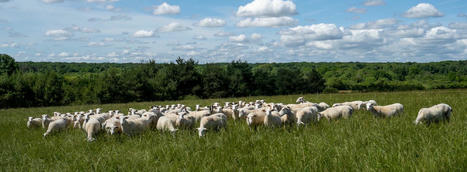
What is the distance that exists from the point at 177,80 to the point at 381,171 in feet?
180

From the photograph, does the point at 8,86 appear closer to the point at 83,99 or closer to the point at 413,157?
the point at 83,99

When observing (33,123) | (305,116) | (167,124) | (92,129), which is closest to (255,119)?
(305,116)

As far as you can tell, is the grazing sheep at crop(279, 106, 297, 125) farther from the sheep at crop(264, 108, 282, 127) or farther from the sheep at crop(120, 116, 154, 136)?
the sheep at crop(120, 116, 154, 136)

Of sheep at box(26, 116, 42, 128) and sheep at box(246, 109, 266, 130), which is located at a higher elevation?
sheep at box(246, 109, 266, 130)

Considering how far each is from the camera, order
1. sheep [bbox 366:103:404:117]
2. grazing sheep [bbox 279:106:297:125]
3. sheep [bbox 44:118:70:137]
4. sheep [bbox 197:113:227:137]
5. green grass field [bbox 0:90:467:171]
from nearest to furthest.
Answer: green grass field [bbox 0:90:467:171] < sheep [bbox 197:113:227:137] < grazing sheep [bbox 279:106:297:125] < sheep [bbox 366:103:404:117] < sheep [bbox 44:118:70:137]

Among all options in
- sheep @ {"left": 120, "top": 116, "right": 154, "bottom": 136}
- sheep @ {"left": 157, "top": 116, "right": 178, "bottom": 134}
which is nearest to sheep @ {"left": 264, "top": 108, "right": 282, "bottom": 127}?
sheep @ {"left": 157, "top": 116, "right": 178, "bottom": 134}

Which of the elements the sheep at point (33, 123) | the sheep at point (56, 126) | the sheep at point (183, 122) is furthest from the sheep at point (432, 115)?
the sheep at point (33, 123)

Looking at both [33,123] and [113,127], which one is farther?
[33,123]

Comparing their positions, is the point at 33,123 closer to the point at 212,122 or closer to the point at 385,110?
the point at 212,122

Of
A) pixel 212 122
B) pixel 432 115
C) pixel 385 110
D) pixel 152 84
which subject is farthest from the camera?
pixel 152 84

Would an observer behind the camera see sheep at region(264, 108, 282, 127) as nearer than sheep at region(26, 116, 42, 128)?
Yes

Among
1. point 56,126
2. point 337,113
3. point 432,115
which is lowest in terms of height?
point 56,126

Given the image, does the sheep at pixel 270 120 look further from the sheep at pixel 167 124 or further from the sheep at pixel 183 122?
the sheep at pixel 167 124

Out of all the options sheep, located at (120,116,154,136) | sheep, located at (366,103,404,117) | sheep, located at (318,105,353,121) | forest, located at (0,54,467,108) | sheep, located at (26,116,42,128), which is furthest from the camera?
forest, located at (0,54,467,108)
